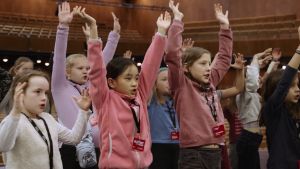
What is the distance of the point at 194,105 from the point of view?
247cm

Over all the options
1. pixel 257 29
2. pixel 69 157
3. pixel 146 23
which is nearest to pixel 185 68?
pixel 69 157

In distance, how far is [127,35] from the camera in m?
13.4

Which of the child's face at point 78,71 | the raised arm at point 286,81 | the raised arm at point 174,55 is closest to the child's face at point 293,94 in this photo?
the raised arm at point 286,81

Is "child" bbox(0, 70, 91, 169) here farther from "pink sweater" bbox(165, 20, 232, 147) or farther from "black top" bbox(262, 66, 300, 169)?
"black top" bbox(262, 66, 300, 169)

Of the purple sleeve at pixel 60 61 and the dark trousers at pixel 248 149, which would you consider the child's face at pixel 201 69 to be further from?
the dark trousers at pixel 248 149

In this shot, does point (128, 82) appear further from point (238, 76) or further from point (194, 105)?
point (238, 76)

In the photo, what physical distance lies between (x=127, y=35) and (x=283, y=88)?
11.2 metres

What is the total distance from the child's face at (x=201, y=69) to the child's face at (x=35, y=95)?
2.93 ft

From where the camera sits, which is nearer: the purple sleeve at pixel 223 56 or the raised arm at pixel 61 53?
the raised arm at pixel 61 53

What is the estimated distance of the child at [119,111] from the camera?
6.68ft

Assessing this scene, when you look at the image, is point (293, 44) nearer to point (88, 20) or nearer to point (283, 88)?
point (283, 88)

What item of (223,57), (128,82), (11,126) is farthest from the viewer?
(223,57)

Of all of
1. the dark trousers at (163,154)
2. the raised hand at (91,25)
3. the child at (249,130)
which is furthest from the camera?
the child at (249,130)

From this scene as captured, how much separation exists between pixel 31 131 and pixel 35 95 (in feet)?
0.60
